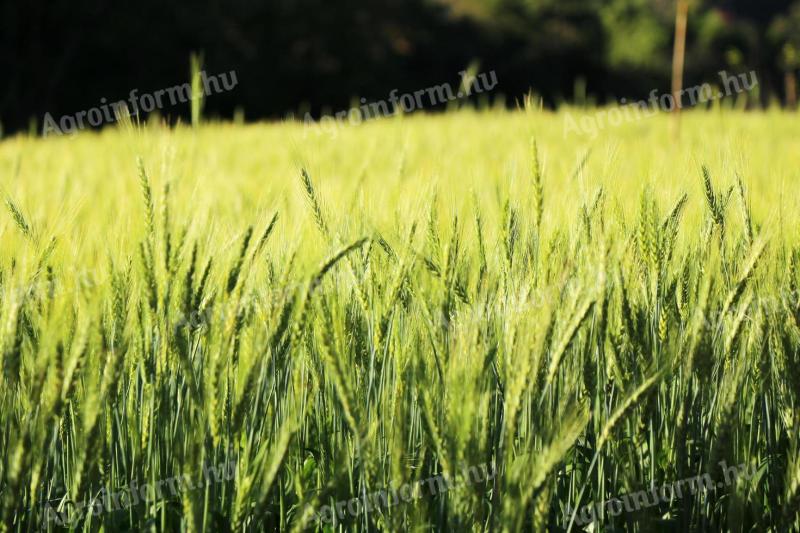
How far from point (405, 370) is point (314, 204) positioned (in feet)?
1.16

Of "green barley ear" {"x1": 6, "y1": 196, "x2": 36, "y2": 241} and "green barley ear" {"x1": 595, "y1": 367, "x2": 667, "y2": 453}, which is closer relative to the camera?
"green barley ear" {"x1": 595, "y1": 367, "x2": 667, "y2": 453}

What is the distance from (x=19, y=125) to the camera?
1447 cm

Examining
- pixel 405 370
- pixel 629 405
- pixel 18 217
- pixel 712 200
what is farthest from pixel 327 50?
pixel 629 405

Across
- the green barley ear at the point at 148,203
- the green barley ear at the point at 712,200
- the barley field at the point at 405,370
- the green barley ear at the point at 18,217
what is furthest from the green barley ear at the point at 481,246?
the green barley ear at the point at 18,217

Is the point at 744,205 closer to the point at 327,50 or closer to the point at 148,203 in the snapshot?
the point at 148,203

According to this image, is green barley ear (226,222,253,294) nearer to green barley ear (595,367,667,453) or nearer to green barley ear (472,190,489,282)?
green barley ear (472,190,489,282)

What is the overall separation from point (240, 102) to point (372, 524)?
17.9 m

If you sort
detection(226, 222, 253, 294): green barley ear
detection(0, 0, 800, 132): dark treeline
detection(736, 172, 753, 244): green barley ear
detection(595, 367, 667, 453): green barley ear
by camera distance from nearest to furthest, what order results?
detection(595, 367, 667, 453): green barley ear, detection(226, 222, 253, 294): green barley ear, detection(736, 172, 753, 244): green barley ear, detection(0, 0, 800, 132): dark treeline

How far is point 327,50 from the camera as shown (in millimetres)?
21000

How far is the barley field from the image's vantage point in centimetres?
112

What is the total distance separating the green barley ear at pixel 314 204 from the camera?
151cm

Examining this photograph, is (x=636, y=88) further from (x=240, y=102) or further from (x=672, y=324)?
(x=672, y=324)

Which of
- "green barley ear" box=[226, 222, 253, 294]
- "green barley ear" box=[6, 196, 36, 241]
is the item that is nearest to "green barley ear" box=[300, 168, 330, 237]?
"green barley ear" box=[226, 222, 253, 294]

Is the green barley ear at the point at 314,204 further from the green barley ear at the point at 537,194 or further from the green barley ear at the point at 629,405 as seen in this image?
the green barley ear at the point at 629,405
